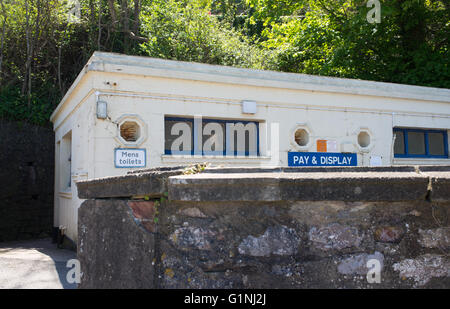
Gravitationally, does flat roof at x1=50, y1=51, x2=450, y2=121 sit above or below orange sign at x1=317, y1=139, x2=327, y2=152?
above

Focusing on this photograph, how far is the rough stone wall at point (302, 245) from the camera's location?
2166 mm

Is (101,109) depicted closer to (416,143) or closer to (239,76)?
(239,76)

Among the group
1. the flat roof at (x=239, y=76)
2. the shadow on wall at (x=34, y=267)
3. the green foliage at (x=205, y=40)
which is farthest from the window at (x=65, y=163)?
the green foliage at (x=205, y=40)

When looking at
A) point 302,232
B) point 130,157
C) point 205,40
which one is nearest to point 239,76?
point 130,157

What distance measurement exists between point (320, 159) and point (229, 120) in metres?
2.07

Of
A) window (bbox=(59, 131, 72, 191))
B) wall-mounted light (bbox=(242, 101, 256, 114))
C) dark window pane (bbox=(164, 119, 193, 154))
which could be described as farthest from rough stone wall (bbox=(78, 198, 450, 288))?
window (bbox=(59, 131, 72, 191))

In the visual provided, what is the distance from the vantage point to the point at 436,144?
32.1ft

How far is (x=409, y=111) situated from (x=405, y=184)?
315 inches

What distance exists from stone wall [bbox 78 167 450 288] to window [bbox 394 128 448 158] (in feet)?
24.8

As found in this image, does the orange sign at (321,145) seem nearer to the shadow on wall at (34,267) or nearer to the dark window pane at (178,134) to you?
the dark window pane at (178,134)

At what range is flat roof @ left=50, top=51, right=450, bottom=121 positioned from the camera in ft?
23.1

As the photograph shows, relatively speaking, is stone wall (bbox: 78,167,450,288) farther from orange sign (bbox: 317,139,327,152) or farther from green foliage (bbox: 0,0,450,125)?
green foliage (bbox: 0,0,450,125)

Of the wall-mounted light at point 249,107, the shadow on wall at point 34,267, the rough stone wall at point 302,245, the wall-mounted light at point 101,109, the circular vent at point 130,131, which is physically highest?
the wall-mounted light at point 249,107

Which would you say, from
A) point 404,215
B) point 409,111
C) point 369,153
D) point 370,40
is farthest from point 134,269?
point 370,40
